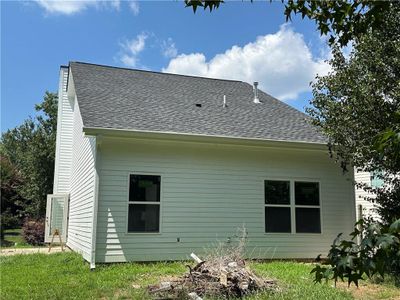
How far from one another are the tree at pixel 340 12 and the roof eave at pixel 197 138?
608 centimetres

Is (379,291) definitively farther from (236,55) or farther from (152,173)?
(236,55)

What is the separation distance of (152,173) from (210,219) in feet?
5.92

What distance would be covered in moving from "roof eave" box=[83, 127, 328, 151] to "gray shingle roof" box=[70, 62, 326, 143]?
5.9 inches

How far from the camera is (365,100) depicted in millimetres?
7680

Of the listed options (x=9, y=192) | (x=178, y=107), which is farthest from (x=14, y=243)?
(x=178, y=107)

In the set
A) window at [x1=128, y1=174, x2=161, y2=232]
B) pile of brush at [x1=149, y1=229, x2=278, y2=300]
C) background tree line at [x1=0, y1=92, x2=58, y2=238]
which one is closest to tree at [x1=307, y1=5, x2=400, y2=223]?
pile of brush at [x1=149, y1=229, x2=278, y2=300]

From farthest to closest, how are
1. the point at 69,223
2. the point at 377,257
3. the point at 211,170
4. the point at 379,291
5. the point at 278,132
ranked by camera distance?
the point at 69,223 → the point at 278,132 → the point at 211,170 → the point at 379,291 → the point at 377,257

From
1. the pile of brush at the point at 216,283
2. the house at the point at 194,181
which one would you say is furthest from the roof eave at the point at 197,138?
the pile of brush at the point at 216,283

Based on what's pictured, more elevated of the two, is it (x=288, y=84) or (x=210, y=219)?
(x=288, y=84)

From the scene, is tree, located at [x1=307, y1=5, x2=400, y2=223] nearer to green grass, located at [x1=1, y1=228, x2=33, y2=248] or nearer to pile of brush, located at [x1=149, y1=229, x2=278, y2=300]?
pile of brush, located at [x1=149, y1=229, x2=278, y2=300]

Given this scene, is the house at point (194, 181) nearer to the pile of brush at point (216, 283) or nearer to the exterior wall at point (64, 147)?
the pile of brush at point (216, 283)

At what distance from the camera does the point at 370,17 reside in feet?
9.21

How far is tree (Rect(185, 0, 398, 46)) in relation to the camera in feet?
8.96

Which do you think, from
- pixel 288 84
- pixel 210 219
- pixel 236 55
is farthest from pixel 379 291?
pixel 236 55
